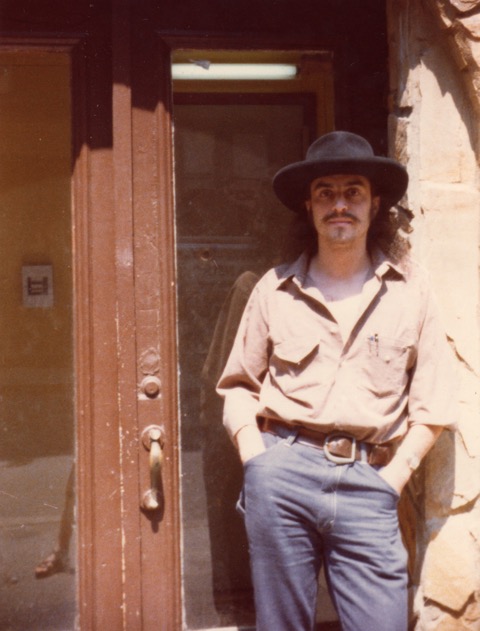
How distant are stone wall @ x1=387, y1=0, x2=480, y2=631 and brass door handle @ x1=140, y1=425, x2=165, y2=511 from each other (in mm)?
918

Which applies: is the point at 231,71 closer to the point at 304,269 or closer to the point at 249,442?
the point at 304,269

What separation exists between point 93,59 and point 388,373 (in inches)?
64.0

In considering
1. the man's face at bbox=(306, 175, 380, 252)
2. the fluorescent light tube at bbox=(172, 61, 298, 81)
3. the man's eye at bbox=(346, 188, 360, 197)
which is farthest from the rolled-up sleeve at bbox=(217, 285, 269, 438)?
the fluorescent light tube at bbox=(172, 61, 298, 81)

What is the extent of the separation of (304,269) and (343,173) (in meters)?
0.35

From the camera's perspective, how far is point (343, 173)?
2.55m

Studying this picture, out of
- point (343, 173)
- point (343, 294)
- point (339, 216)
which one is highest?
point (343, 173)

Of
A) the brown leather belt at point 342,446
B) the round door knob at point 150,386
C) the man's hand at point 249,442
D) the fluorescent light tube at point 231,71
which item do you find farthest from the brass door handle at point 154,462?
the fluorescent light tube at point 231,71

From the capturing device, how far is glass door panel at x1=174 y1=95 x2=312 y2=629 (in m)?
3.07

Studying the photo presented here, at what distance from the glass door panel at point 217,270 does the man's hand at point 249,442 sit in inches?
23.5

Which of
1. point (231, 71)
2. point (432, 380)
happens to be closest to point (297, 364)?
point (432, 380)

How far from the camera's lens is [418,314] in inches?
99.3

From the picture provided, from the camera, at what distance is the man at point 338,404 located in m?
2.36

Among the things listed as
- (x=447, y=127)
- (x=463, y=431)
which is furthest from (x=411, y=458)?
(x=447, y=127)

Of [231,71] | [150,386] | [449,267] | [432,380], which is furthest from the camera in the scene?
[231,71]
